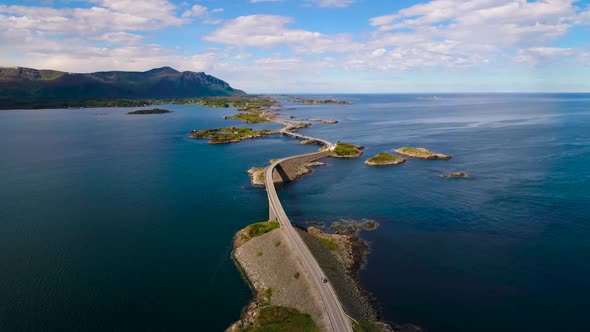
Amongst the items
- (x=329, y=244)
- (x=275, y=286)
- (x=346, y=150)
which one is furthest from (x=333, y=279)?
(x=346, y=150)

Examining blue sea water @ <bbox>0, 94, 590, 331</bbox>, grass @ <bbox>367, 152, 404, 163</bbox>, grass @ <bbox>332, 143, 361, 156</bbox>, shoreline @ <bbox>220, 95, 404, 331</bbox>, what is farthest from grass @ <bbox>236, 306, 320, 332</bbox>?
grass @ <bbox>332, 143, 361, 156</bbox>

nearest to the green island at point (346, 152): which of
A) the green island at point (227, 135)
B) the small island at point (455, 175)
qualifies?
the small island at point (455, 175)

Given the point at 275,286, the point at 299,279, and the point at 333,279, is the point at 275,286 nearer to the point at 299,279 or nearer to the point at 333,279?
the point at 299,279

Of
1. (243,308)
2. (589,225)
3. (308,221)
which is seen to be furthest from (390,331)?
(589,225)

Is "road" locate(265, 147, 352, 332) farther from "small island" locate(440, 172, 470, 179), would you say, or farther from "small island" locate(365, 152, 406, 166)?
"small island" locate(365, 152, 406, 166)

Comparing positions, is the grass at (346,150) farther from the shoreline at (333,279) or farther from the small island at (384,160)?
the shoreline at (333,279)
